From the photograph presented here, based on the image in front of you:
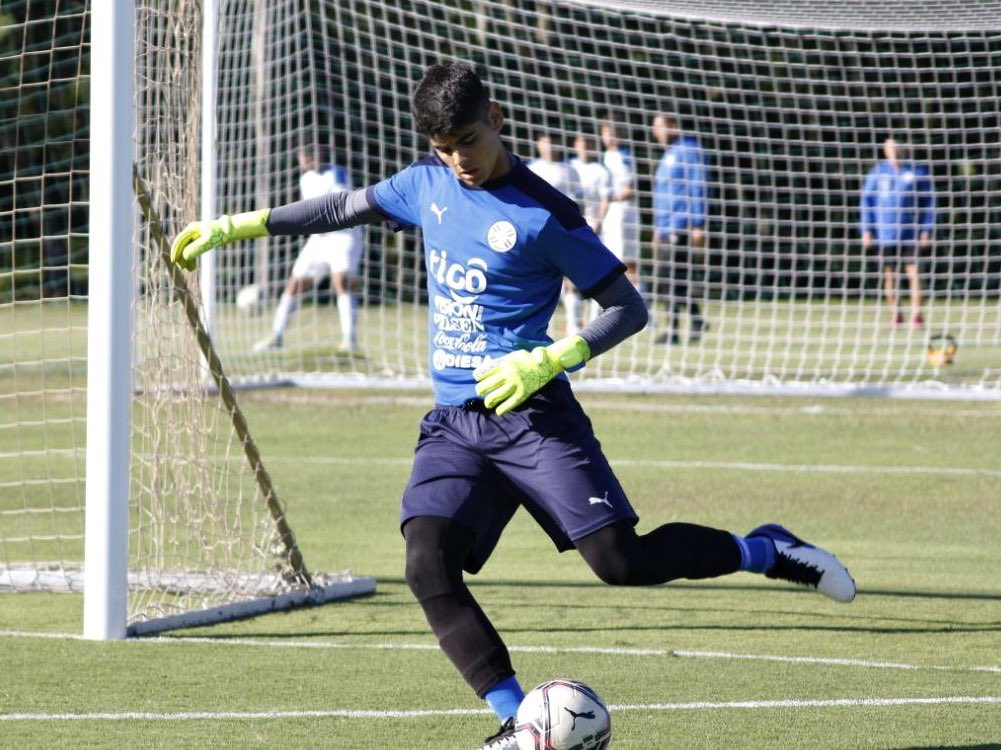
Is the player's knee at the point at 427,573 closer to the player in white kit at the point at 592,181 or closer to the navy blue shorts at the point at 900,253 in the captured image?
the navy blue shorts at the point at 900,253

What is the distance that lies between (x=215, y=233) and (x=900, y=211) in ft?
40.1

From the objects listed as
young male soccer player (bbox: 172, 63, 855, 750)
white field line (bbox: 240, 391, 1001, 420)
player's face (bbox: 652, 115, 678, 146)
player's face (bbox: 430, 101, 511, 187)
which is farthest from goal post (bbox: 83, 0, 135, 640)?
player's face (bbox: 652, 115, 678, 146)

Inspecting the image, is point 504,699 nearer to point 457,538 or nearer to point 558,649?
point 457,538

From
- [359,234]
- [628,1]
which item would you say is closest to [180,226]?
[628,1]

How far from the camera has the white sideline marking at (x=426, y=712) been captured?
566 cm

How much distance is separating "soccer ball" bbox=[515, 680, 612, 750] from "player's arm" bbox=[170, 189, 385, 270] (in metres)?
1.65

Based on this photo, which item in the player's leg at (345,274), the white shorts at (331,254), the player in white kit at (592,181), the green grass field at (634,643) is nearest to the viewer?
the green grass field at (634,643)

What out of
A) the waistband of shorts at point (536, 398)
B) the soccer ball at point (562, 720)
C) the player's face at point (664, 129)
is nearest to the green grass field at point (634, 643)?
the soccer ball at point (562, 720)

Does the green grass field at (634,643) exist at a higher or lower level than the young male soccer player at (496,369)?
lower

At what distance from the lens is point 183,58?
7.95 m

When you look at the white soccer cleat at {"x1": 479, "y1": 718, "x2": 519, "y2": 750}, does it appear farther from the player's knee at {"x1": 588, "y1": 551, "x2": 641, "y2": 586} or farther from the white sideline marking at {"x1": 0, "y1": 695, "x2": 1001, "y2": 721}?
the white sideline marking at {"x1": 0, "y1": 695, "x2": 1001, "y2": 721}

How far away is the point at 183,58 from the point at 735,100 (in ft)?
41.6

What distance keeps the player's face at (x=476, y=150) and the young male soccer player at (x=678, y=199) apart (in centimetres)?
1118

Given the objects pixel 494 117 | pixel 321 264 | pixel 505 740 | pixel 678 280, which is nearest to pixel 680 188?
pixel 678 280
